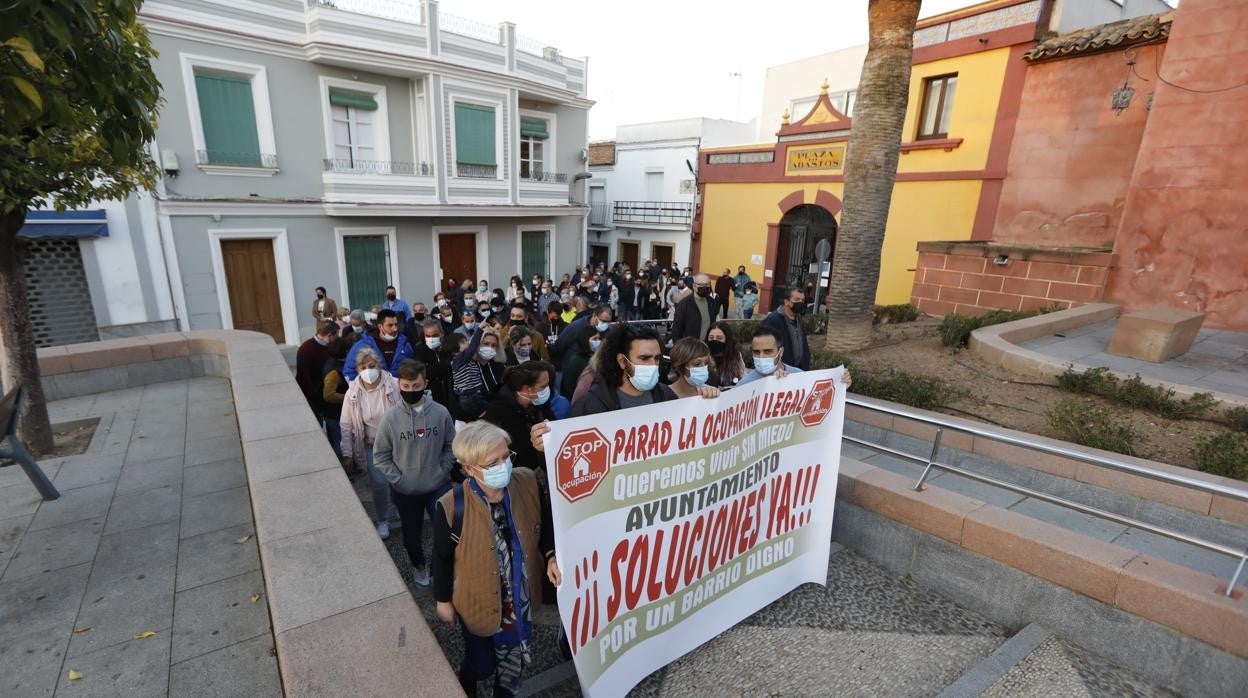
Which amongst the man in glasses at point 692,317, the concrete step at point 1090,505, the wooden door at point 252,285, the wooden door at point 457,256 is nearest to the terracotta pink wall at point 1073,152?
the concrete step at point 1090,505

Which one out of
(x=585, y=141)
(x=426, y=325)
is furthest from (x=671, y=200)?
(x=426, y=325)

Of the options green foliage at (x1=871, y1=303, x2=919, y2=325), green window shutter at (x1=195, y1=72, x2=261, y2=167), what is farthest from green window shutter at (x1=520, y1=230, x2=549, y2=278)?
green foliage at (x1=871, y1=303, x2=919, y2=325)

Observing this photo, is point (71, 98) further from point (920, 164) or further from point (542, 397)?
point (920, 164)

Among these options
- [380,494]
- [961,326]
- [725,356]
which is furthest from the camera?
[961,326]

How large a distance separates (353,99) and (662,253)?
1323cm

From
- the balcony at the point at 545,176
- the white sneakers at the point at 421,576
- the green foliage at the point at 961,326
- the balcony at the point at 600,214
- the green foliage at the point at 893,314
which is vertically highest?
the balcony at the point at 545,176

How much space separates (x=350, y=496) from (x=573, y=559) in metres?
1.84

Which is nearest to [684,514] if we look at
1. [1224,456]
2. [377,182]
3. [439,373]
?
[439,373]

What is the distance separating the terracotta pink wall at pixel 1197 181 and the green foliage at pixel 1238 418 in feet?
19.0

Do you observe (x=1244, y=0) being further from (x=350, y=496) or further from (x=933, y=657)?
(x=350, y=496)

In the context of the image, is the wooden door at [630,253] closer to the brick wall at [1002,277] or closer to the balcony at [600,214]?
the balcony at [600,214]

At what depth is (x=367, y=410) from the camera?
484cm

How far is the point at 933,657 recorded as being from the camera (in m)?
3.43

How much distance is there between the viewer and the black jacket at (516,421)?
3801mm
